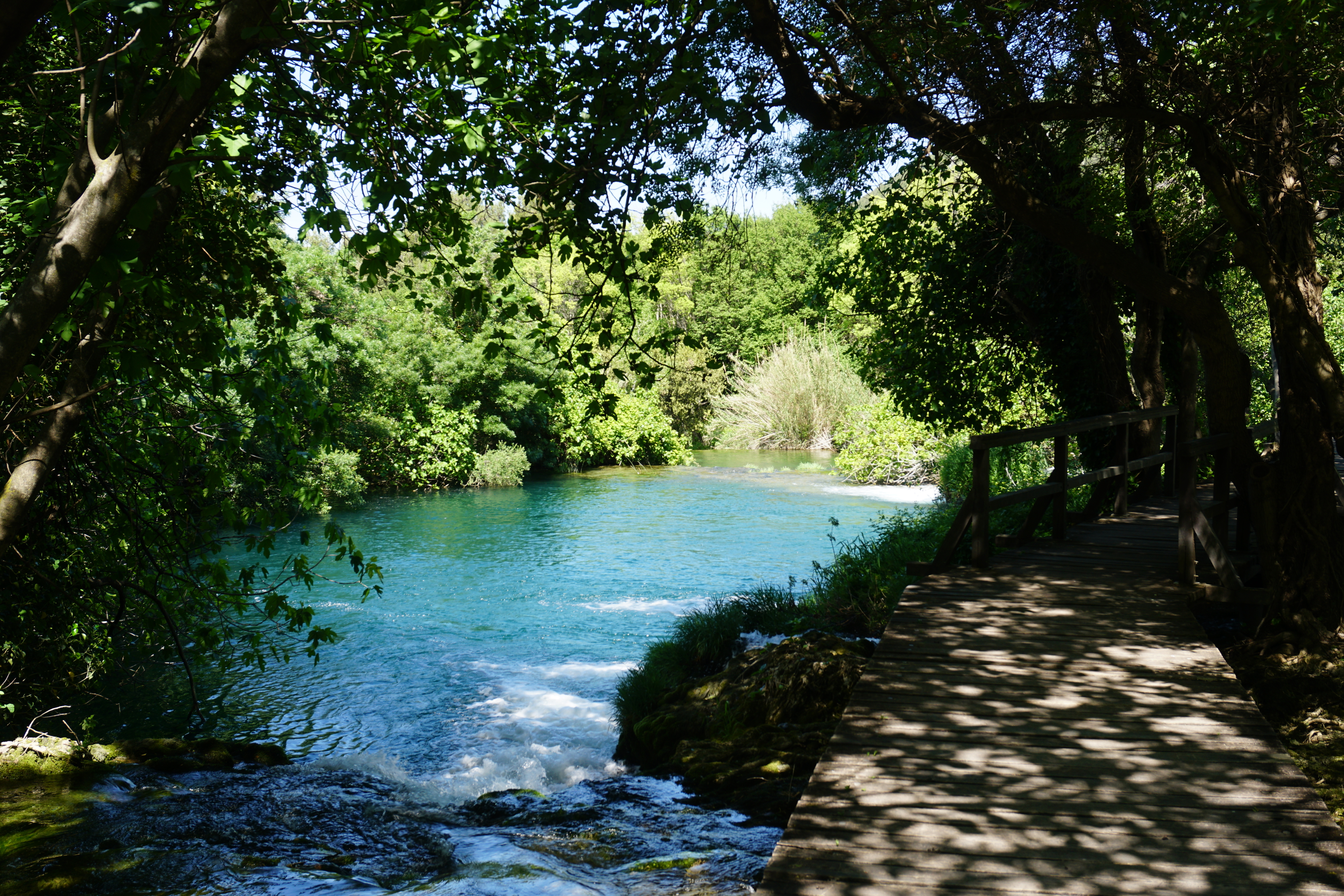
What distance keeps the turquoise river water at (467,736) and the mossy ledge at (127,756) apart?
0.90 ft

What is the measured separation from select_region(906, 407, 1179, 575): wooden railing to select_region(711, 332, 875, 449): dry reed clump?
3117cm

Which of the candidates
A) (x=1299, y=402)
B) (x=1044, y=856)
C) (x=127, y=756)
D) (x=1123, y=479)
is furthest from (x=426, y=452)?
(x=1044, y=856)

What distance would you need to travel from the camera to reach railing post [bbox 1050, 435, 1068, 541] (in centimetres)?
848

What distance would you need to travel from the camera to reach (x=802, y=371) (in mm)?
42250

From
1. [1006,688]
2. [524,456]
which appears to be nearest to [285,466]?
[1006,688]

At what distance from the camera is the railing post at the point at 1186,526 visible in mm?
6848

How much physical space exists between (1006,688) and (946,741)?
86 cm

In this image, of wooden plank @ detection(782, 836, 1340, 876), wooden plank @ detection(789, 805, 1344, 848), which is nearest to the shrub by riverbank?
wooden plank @ detection(789, 805, 1344, 848)

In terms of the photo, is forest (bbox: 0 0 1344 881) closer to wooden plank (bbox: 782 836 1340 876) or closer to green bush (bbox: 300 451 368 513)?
wooden plank (bbox: 782 836 1340 876)

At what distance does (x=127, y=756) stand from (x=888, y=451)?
2128cm

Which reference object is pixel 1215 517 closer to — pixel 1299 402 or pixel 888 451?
pixel 1299 402

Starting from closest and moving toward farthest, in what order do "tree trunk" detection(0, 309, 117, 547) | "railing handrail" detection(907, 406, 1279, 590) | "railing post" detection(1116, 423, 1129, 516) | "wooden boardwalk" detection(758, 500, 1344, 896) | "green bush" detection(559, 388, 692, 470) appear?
"wooden boardwalk" detection(758, 500, 1344, 896) → "tree trunk" detection(0, 309, 117, 547) → "railing handrail" detection(907, 406, 1279, 590) → "railing post" detection(1116, 423, 1129, 516) → "green bush" detection(559, 388, 692, 470)

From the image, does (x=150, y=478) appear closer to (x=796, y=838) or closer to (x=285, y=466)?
(x=285, y=466)

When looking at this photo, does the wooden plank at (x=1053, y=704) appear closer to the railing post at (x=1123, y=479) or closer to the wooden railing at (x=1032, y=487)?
the wooden railing at (x=1032, y=487)
